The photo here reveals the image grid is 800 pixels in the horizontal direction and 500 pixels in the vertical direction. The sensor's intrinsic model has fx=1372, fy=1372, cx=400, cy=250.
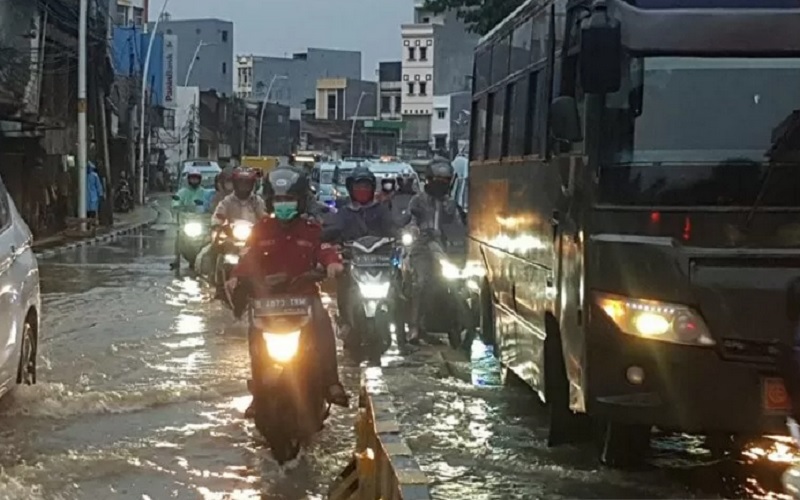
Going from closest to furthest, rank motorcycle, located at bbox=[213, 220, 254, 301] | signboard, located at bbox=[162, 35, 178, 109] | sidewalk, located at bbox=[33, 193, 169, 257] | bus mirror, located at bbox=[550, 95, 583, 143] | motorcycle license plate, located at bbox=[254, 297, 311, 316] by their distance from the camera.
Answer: bus mirror, located at bbox=[550, 95, 583, 143], motorcycle license plate, located at bbox=[254, 297, 311, 316], motorcycle, located at bbox=[213, 220, 254, 301], sidewalk, located at bbox=[33, 193, 169, 257], signboard, located at bbox=[162, 35, 178, 109]

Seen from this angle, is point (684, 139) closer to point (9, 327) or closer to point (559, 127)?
point (559, 127)

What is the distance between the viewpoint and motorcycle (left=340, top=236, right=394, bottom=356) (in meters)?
11.4

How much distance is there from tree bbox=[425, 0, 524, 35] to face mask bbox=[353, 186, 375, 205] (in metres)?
10.00

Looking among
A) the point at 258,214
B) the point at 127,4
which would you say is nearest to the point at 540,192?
the point at 258,214

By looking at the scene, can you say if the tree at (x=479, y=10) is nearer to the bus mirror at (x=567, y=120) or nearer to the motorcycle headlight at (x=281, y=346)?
the motorcycle headlight at (x=281, y=346)

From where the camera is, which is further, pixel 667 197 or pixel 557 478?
pixel 557 478

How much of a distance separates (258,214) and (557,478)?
903 centimetres

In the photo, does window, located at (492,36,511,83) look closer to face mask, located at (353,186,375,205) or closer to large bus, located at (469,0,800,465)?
face mask, located at (353,186,375,205)

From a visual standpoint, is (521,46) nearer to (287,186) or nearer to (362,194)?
(287,186)

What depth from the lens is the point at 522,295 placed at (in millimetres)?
8781

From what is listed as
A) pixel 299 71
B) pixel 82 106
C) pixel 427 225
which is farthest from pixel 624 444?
pixel 299 71

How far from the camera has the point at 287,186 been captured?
8.40 metres

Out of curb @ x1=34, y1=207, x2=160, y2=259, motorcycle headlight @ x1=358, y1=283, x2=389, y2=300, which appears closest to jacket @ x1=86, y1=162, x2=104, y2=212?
curb @ x1=34, y1=207, x2=160, y2=259

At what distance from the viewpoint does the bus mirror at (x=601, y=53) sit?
6215 mm
